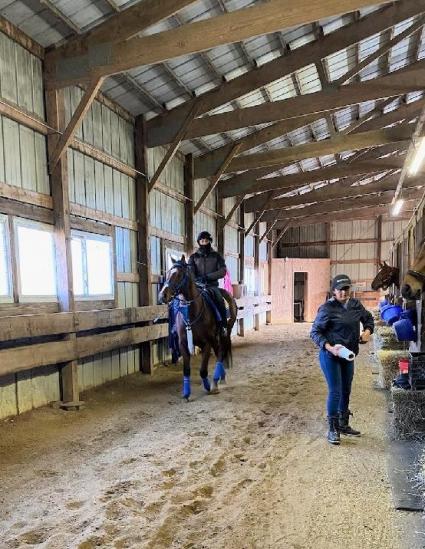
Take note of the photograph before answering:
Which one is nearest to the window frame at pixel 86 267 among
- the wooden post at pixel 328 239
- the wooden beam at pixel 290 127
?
the wooden beam at pixel 290 127

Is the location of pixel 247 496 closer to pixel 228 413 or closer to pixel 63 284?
pixel 228 413

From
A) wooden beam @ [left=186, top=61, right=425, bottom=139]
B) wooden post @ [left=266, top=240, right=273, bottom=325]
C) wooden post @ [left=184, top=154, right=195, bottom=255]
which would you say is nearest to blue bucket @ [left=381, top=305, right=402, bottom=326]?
wooden beam @ [left=186, top=61, right=425, bottom=139]

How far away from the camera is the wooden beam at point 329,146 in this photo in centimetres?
677

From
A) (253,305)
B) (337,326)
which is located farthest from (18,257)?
(253,305)

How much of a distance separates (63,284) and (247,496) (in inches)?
114

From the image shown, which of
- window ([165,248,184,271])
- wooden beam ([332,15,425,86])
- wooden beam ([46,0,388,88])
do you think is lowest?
window ([165,248,184,271])

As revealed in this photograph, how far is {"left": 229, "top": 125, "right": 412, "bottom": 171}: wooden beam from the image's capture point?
6.77 meters

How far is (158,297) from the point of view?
473cm

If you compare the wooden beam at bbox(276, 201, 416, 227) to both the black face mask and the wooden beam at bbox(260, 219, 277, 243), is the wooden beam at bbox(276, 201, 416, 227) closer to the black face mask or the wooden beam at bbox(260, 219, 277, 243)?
the wooden beam at bbox(260, 219, 277, 243)

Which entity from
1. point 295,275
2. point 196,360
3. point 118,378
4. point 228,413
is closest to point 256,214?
point 295,275

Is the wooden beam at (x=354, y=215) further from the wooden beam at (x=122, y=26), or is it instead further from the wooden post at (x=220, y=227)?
the wooden beam at (x=122, y=26)

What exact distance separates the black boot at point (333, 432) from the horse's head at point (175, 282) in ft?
6.83

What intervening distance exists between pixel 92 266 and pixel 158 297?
3.23 ft

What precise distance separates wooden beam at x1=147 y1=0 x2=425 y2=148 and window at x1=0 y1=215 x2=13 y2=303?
10.4 feet
